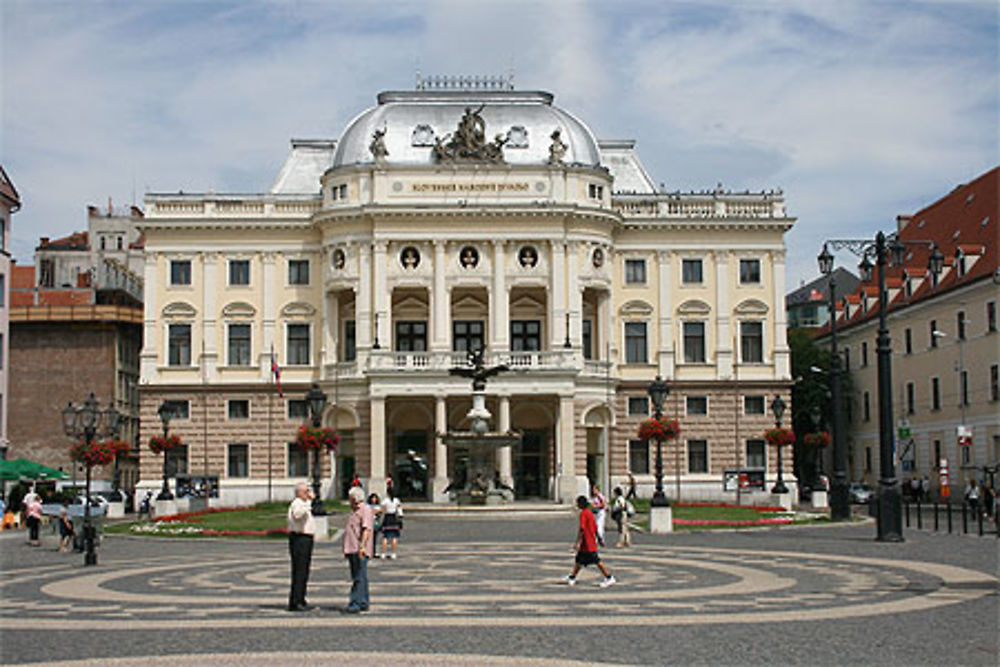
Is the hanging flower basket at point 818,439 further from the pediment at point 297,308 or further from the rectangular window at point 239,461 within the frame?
the rectangular window at point 239,461

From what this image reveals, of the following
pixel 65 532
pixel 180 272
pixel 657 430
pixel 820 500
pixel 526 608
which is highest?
pixel 180 272

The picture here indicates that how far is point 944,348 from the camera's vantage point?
74.6m

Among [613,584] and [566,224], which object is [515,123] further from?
[613,584]

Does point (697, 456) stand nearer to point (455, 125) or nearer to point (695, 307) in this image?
point (695, 307)

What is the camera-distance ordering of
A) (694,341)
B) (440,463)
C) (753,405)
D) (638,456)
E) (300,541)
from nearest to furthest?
(300,541) < (440,463) < (638,456) < (753,405) < (694,341)

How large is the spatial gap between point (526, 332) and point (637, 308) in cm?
655

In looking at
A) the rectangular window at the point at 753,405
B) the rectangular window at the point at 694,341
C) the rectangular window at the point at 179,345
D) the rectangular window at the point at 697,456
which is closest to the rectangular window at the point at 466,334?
the rectangular window at the point at 694,341

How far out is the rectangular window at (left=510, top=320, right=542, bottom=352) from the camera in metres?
74.5

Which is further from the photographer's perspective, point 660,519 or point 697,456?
point 697,456

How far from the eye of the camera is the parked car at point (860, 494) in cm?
7725

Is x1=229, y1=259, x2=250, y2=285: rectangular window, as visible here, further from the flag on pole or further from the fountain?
the fountain

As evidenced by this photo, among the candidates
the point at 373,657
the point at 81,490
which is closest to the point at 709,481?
the point at 81,490

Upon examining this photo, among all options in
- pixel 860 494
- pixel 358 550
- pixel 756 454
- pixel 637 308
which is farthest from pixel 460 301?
pixel 358 550

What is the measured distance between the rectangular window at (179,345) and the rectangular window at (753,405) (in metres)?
31.6
